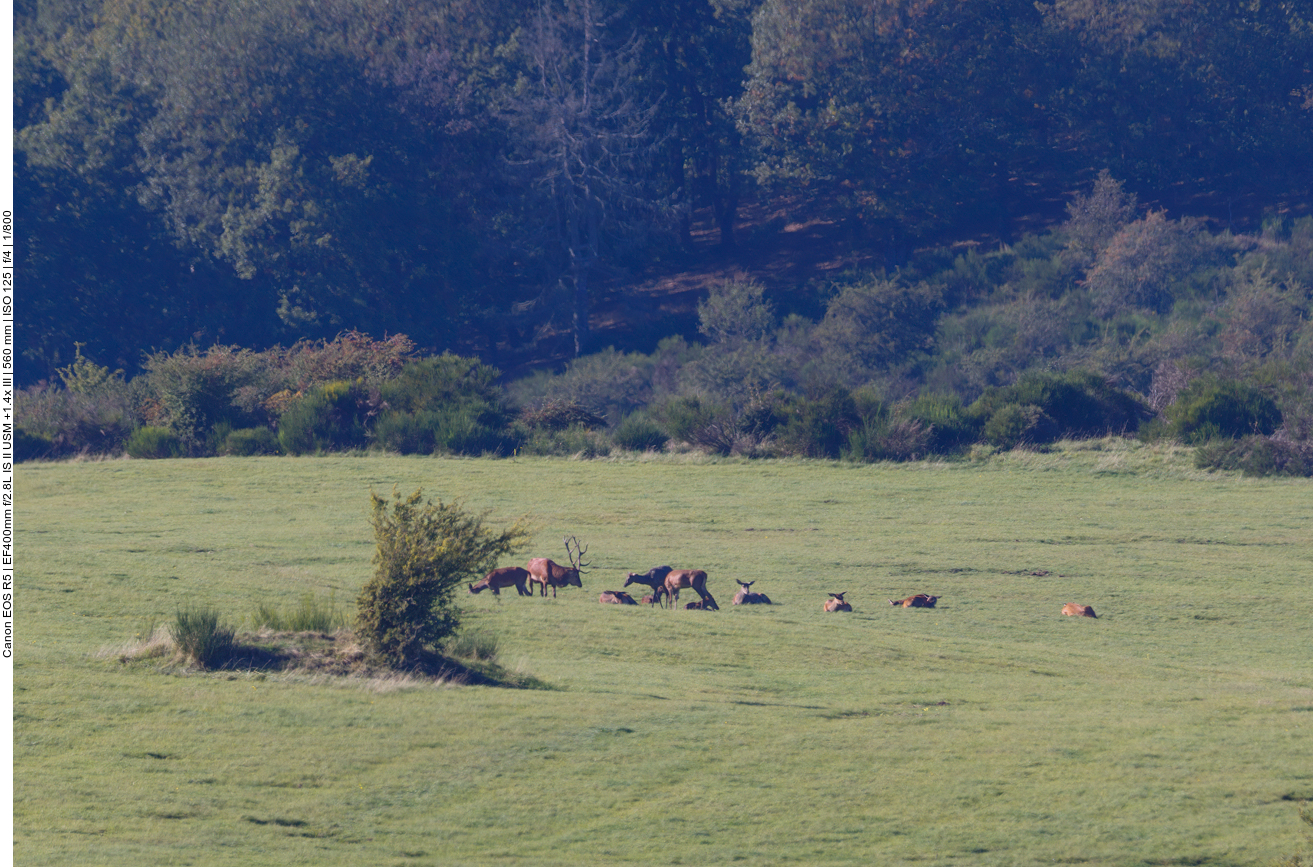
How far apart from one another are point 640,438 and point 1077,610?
1810cm

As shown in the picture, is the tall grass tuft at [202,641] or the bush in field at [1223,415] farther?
the bush in field at [1223,415]

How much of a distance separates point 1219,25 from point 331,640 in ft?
191

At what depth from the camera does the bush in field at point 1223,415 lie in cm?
3175

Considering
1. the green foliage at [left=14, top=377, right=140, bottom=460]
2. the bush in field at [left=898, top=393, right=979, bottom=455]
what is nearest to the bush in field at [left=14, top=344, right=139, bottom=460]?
the green foliage at [left=14, top=377, right=140, bottom=460]

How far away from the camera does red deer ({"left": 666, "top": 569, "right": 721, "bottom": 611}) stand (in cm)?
1809

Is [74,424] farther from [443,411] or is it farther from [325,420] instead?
[443,411]

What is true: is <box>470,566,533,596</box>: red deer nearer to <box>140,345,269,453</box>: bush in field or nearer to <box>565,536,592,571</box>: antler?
<box>565,536,592,571</box>: antler

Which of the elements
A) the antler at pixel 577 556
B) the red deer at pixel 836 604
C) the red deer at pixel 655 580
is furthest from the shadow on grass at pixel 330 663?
A: the antler at pixel 577 556

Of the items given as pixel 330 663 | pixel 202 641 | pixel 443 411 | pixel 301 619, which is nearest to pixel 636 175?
pixel 443 411

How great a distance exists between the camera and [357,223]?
189 ft

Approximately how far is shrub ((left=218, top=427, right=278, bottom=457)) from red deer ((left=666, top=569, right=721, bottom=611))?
1924 centimetres

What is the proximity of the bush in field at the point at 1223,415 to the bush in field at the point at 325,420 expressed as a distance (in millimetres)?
18841

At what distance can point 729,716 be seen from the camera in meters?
11.8

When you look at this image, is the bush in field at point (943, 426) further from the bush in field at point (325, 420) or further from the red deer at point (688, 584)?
the red deer at point (688, 584)
